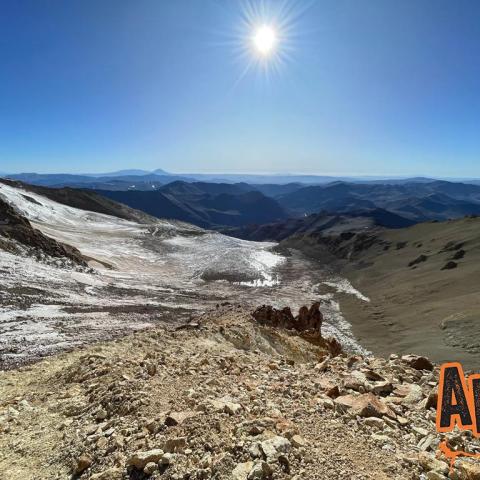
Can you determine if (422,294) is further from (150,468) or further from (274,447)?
(150,468)

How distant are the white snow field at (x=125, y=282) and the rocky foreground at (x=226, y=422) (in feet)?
A: 48.4

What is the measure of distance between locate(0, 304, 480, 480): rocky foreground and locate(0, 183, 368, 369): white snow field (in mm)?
14749

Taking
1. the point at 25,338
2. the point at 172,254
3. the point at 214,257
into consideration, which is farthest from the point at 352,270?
the point at 25,338

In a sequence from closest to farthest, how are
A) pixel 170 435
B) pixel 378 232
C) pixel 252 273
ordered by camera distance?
pixel 170 435, pixel 252 273, pixel 378 232

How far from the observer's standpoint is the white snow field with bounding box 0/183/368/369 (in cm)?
3111

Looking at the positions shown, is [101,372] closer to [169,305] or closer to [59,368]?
[59,368]

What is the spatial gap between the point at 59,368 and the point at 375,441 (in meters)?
12.0

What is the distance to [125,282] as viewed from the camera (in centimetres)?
5853

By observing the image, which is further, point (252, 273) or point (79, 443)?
point (252, 273)

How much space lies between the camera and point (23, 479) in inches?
288

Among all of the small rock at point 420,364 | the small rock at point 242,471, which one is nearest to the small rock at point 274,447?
the small rock at point 242,471

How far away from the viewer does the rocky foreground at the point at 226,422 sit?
20.1 ft

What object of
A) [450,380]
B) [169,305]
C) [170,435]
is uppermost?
A: [450,380]

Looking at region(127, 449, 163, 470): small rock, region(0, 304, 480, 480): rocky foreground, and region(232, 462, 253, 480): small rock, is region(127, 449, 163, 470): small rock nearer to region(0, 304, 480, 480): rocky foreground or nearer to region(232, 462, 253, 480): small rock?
region(0, 304, 480, 480): rocky foreground
